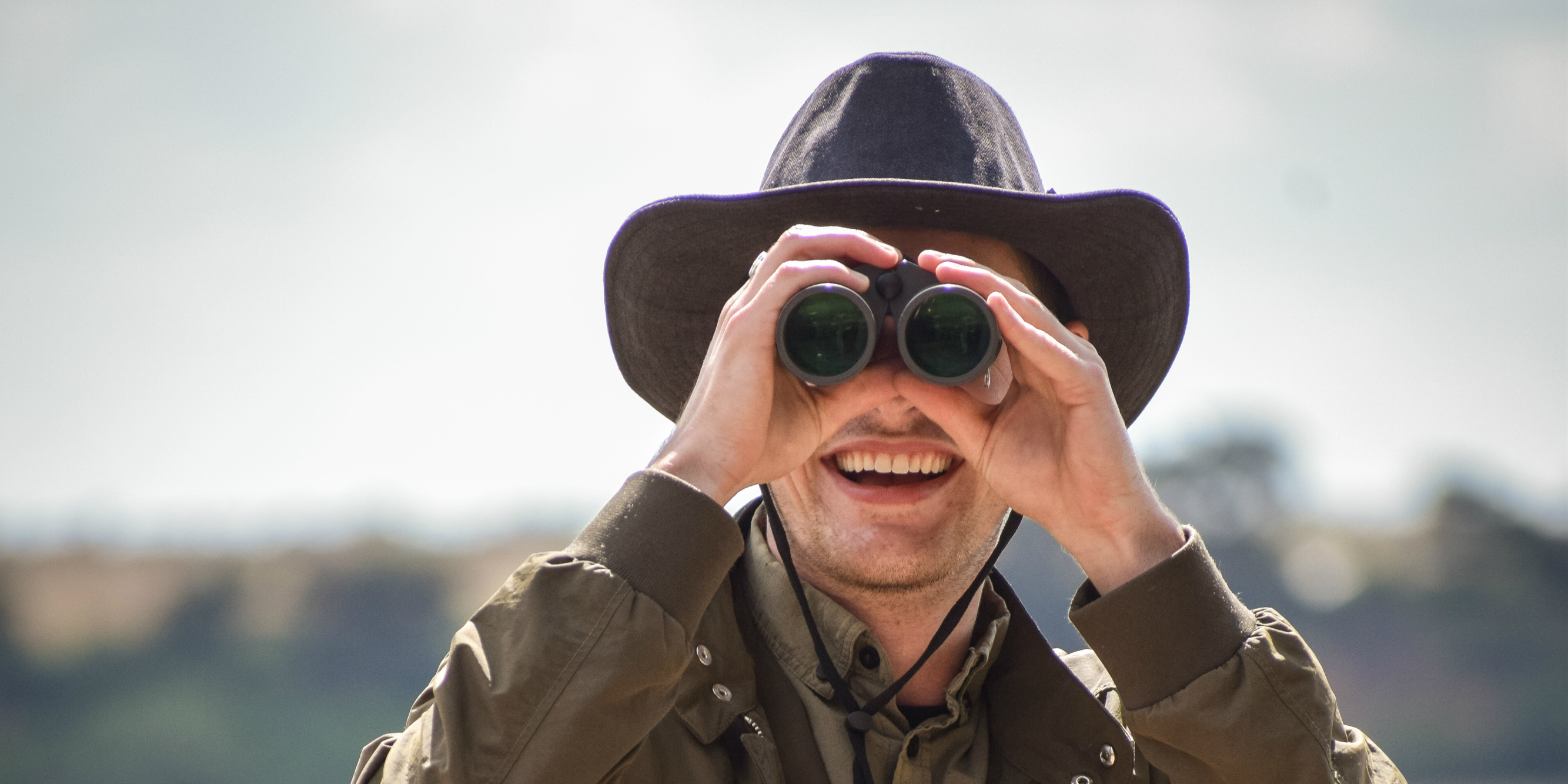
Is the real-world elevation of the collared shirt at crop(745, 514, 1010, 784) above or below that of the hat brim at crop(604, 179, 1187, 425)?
below

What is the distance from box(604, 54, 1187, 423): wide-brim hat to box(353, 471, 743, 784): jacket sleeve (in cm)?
74

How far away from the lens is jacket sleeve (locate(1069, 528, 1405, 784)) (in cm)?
182

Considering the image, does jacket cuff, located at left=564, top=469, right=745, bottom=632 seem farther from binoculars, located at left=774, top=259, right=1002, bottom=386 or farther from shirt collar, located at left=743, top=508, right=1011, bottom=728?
shirt collar, located at left=743, top=508, right=1011, bottom=728

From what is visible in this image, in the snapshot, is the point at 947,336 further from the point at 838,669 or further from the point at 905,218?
the point at 838,669

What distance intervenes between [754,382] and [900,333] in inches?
10.8

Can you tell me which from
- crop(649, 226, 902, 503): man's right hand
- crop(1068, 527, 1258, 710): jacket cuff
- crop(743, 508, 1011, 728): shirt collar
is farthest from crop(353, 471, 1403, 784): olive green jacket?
crop(743, 508, 1011, 728): shirt collar

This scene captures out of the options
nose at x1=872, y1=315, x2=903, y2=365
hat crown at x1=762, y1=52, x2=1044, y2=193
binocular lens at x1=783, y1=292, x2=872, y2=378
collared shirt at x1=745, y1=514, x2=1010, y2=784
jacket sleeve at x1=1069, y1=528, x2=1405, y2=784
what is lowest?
collared shirt at x1=745, y1=514, x2=1010, y2=784

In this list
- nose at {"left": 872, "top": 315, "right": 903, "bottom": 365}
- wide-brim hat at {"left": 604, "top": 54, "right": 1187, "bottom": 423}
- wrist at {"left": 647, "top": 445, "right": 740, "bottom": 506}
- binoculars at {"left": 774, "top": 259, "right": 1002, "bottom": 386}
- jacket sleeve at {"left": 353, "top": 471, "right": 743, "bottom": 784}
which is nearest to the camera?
jacket sleeve at {"left": 353, "top": 471, "right": 743, "bottom": 784}

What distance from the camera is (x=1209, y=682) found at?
5.99ft

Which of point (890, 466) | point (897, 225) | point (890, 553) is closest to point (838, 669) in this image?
point (890, 553)

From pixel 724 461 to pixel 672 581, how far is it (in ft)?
0.82

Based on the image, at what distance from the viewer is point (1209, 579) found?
189 centimetres

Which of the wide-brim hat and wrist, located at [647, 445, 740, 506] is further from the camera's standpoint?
the wide-brim hat

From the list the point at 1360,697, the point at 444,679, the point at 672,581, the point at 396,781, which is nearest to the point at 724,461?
the point at 672,581
